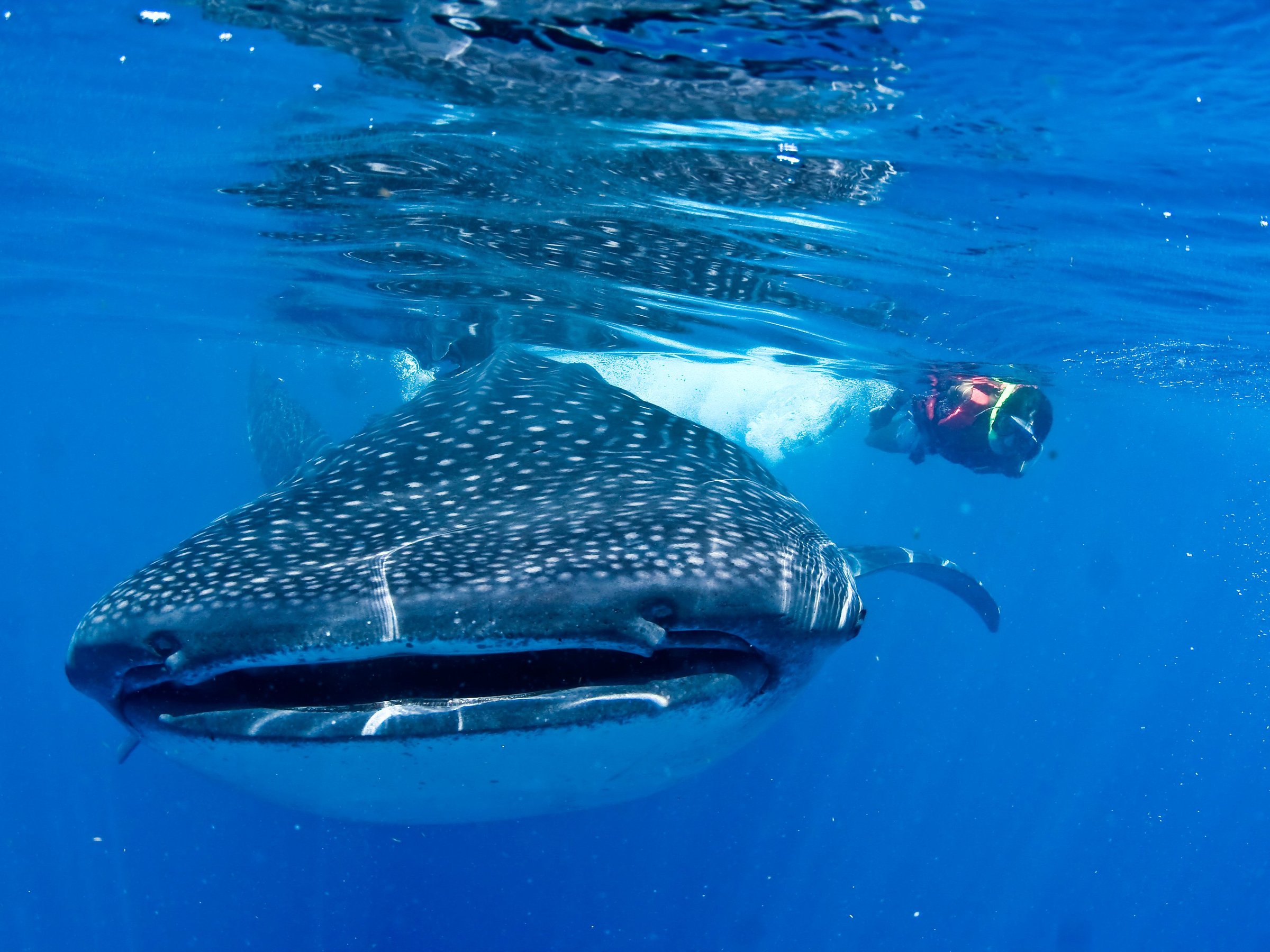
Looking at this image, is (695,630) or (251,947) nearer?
(695,630)

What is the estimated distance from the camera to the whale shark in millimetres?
2545

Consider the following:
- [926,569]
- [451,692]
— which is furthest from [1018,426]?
[451,692]

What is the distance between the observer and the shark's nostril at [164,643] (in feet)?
8.74

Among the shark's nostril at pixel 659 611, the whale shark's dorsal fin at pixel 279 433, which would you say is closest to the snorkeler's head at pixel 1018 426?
the whale shark's dorsal fin at pixel 279 433

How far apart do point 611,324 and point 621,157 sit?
8109 millimetres

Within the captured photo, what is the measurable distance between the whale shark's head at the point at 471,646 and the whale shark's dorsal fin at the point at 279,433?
322 inches

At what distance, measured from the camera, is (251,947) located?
15.0 meters

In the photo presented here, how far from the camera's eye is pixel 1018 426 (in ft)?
36.3

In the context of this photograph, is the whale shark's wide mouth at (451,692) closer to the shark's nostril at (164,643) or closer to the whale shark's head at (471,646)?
the whale shark's head at (471,646)

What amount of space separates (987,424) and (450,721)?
1046 cm

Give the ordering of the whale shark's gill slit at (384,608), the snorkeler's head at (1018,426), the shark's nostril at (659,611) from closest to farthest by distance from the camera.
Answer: the whale shark's gill slit at (384,608) < the shark's nostril at (659,611) < the snorkeler's head at (1018,426)

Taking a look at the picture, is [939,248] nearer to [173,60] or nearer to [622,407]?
[622,407]

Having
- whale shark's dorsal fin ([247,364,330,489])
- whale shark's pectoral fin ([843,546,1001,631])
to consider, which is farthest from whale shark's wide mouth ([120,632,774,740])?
whale shark's dorsal fin ([247,364,330,489])

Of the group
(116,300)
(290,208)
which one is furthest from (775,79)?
(116,300)
